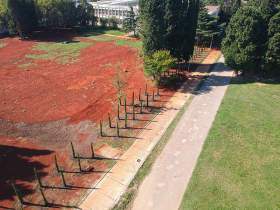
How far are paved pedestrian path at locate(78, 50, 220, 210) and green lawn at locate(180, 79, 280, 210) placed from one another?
4.30m

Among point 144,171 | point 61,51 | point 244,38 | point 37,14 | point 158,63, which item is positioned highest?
point 37,14

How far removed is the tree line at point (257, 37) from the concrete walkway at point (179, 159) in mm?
6872

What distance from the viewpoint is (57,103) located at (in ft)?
77.8

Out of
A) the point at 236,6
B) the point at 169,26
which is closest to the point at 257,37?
the point at 169,26

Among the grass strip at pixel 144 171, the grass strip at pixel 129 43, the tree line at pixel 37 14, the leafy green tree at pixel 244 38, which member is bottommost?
the grass strip at pixel 144 171

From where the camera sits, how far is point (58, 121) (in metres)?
20.6

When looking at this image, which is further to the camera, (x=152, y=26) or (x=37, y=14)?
(x=37, y=14)

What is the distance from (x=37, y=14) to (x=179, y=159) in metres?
57.9

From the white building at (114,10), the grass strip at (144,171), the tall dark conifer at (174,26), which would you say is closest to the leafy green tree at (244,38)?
the tall dark conifer at (174,26)

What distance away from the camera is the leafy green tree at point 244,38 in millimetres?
25956

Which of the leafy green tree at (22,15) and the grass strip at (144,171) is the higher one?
the leafy green tree at (22,15)

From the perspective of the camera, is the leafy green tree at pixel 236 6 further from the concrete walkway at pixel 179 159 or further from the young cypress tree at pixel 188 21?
the concrete walkway at pixel 179 159

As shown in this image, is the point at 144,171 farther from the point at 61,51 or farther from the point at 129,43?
the point at 129,43

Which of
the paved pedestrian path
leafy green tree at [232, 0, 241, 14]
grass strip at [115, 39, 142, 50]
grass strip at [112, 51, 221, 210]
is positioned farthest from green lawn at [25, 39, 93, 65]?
leafy green tree at [232, 0, 241, 14]
